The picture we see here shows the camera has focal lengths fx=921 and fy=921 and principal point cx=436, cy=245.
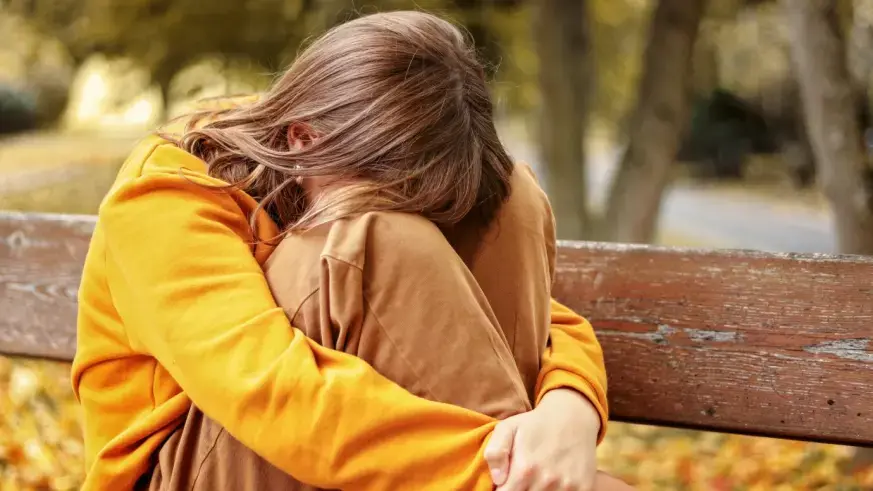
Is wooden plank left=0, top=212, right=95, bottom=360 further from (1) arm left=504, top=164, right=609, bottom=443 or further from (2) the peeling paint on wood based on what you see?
(2) the peeling paint on wood

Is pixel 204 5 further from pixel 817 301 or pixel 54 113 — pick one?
pixel 817 301

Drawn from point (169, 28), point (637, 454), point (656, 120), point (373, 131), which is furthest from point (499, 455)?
point (169, 28)

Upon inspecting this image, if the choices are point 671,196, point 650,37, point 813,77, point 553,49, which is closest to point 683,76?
point 650,37

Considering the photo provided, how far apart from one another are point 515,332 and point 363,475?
39 centimetres

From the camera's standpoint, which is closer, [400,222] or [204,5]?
[400,222]

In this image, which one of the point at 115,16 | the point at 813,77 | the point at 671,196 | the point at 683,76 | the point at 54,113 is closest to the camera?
the point at 813,77

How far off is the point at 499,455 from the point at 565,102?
4.36 metres

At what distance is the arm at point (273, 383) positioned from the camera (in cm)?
126

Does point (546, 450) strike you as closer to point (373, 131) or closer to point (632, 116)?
point (373, 131)

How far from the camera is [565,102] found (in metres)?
5.43

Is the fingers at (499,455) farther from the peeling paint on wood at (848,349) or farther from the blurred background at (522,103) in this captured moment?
the blurred background at (522,103)

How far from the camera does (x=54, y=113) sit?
5215mm

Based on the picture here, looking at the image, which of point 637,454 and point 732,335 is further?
point 637,454

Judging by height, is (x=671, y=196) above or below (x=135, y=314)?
below
